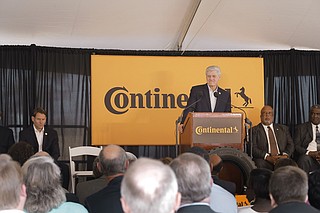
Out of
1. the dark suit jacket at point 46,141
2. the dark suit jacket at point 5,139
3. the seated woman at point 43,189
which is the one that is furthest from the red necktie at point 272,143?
the seated woman at point 43,189

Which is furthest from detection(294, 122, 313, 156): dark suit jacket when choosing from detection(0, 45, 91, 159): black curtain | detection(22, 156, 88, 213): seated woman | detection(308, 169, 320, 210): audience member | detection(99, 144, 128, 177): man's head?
detection(22, 156, 88, 213): seated woman

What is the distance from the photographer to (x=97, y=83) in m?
7.38

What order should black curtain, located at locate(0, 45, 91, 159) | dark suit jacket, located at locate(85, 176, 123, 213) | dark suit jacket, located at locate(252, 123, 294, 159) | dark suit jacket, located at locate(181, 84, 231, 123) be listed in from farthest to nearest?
black curtain, located at locate(0, 45, 91, 159)
dark suit jacket, located at locate(252, 123, 294, 159)
dark suit jacket, located at locate(181, 84, 231, 123)
dark suit jacket, located at locate(85, 176, 123, 213)

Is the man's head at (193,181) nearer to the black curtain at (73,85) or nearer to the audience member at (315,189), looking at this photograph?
the audience member at (315,189)

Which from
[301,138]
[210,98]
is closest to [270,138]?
[301,138]

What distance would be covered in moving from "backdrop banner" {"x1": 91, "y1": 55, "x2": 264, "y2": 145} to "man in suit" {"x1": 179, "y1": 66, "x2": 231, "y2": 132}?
4.87 ft

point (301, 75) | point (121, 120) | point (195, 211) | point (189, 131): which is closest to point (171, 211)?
point (195, 211)

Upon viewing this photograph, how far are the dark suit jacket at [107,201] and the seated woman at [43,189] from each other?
0.26 metres

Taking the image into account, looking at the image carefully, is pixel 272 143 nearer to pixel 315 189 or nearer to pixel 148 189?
pixel 315 189

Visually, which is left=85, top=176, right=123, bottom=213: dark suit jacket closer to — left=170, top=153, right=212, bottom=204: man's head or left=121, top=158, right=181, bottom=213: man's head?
left=170, top=153, right=212, bottom=204: man's head

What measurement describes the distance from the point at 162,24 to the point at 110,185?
14.2ft

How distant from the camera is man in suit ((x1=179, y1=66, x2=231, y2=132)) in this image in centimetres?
587

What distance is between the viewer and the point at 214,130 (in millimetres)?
5188

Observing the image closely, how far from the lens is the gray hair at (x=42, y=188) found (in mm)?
2490
